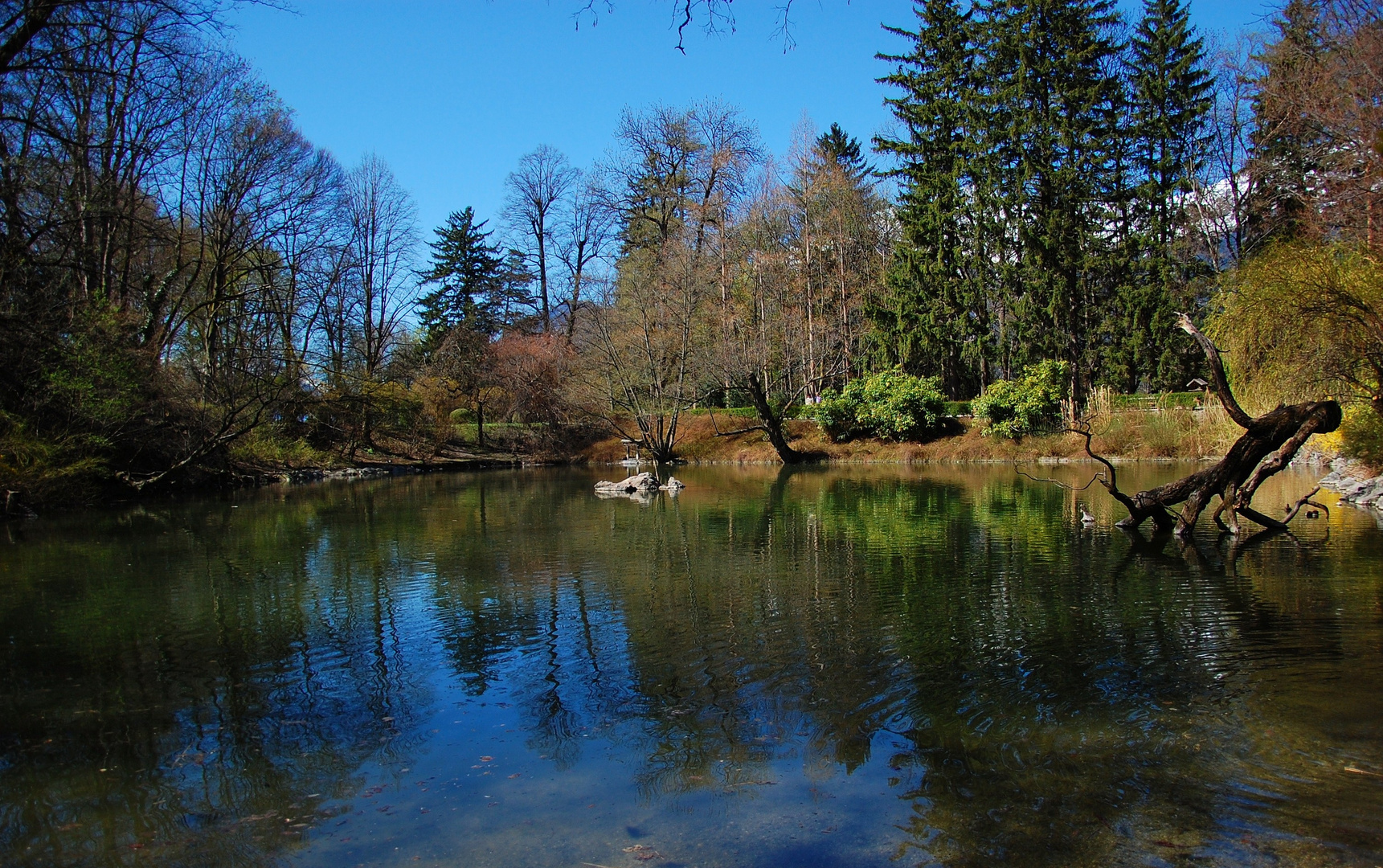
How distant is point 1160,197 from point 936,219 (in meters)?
8.10

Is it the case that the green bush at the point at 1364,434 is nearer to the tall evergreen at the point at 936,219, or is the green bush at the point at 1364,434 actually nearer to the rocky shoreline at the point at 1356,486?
the rocky shoreline at the point at 1356,486

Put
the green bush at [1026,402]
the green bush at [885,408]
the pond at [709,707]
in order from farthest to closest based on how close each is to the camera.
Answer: the green bush at [885,408] < the green bush at [1026,402] < the pond at [709,707]

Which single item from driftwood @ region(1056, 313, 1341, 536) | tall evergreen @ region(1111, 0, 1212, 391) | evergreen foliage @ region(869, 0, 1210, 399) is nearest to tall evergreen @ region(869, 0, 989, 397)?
evergreen foliage @ region(869, 0, 1210, 399)

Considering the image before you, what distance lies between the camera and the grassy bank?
2636 cm

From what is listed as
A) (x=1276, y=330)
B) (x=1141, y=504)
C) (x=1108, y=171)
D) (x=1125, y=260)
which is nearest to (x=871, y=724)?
(x=1141, y=504)

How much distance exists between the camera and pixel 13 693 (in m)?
6.46

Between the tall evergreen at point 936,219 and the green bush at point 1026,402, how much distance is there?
10.9 ft

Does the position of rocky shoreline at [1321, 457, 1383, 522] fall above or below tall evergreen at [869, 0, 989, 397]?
below

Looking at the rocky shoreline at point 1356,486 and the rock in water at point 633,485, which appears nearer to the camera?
the rocky shoreline at point 1356,486

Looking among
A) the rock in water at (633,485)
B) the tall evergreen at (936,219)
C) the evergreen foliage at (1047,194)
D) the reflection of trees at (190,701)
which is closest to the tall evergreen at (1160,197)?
the evergreen foliage at (1047,194)

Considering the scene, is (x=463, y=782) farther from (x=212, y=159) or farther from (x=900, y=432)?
(x=900, y=432)

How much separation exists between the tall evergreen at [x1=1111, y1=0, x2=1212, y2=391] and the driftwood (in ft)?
71.4

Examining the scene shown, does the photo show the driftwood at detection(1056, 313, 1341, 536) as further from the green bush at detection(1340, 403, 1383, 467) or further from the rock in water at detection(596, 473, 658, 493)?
the rock in water at detection(596, 473, 658, 493)

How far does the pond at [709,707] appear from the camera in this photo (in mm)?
4199
